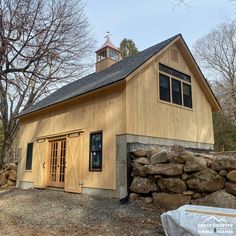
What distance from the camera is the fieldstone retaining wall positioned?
6.05 metres

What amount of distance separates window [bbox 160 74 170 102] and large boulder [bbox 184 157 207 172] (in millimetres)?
3830

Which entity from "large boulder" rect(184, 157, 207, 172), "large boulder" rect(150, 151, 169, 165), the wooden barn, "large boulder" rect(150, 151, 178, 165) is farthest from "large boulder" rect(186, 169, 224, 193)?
the wooden barn

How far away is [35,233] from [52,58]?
233 inches

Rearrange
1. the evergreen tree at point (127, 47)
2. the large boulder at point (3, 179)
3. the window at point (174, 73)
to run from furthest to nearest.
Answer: the evergreen tree at point (127, 47), the large boulder at point (3, 179), the window at point (174, 73)

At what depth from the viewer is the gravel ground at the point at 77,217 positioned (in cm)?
516

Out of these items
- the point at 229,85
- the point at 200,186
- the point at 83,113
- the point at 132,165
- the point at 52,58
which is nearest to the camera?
the point at 200,186

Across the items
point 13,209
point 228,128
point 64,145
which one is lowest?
point 13,209

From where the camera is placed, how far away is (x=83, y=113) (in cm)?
1009

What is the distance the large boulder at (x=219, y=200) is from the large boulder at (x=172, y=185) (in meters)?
0.49

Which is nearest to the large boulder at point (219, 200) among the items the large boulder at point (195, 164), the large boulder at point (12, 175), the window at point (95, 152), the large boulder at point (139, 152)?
the large boulder at point (195, 164)

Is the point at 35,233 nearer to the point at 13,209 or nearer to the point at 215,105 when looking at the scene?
the point at 13,209

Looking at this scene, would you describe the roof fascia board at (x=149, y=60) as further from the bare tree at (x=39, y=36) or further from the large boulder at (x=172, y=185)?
the large boulder at (x=172, y=185)

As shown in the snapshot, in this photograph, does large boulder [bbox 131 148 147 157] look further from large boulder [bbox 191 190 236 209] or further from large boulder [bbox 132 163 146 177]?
large boulder [bbox 191 190 236 209]

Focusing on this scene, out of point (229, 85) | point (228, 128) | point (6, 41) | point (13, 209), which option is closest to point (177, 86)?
point (6, 41)
